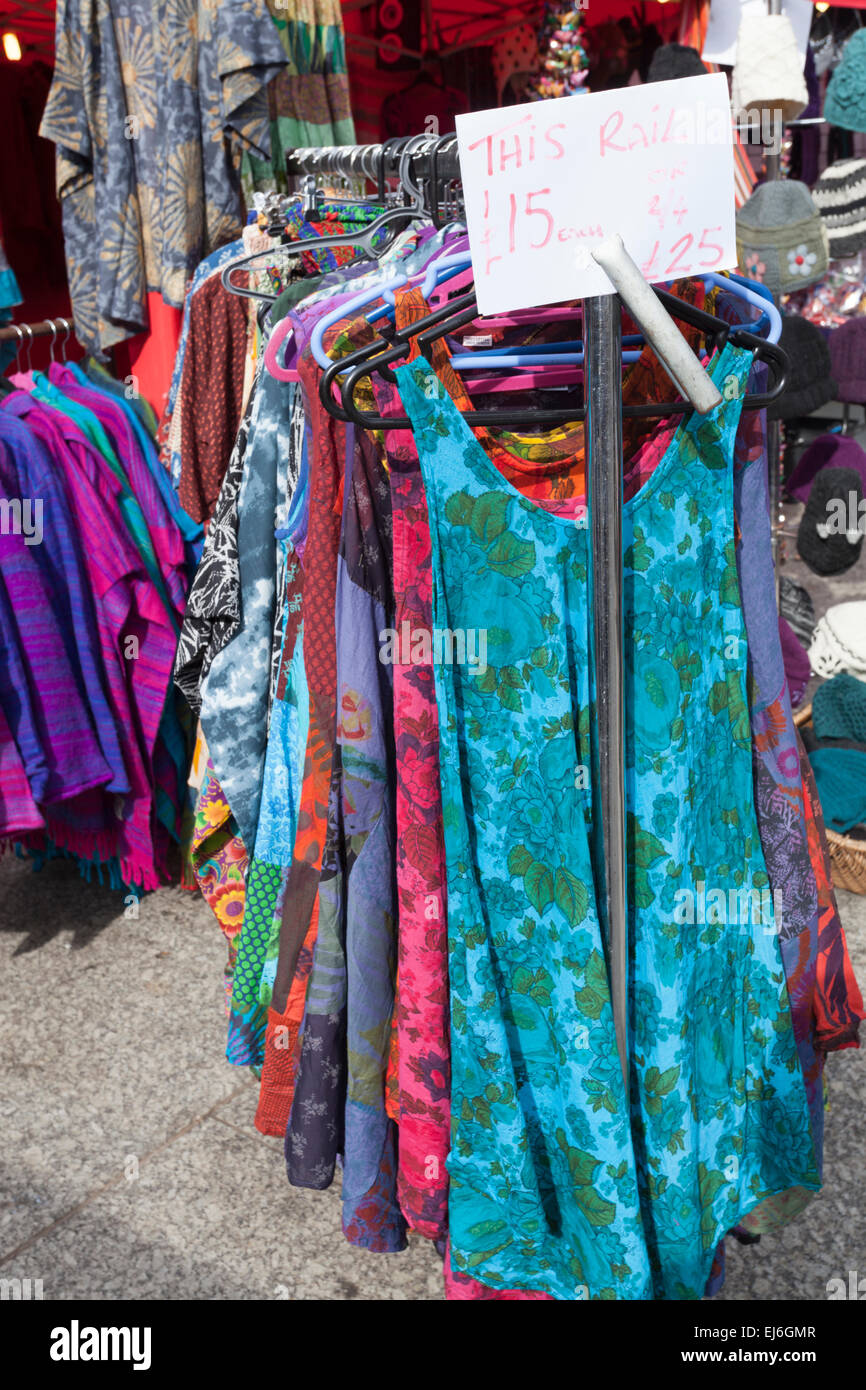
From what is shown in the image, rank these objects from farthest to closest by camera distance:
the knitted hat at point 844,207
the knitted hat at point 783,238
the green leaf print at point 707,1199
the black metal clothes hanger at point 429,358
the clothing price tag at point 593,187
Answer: the knitted hat at point 844,207
the knitted hat at point 783,238
the green leaf print at point 707,1199
the black metal clothes hanger at point 429,358
the clothing price tag at point 593,187

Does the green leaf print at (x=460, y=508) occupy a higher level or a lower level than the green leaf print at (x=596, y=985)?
higher

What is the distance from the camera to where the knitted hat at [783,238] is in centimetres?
393

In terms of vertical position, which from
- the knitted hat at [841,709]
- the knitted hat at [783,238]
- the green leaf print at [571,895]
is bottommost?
the knitted hat at [841,709]

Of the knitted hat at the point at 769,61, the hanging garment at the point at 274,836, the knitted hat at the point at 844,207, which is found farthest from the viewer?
the knitted hat at the point at 844,207

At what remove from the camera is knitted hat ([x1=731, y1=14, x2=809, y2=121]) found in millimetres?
3514

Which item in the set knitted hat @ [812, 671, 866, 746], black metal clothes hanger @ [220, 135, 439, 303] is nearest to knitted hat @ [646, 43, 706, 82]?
knitted hat @ [812, 671, 866, 746]

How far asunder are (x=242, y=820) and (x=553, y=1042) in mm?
765

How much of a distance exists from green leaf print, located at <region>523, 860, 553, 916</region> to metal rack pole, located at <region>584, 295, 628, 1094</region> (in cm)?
7

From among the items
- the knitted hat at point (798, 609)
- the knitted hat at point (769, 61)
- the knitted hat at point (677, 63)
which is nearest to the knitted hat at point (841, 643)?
the knitted hat at point (798, 609)

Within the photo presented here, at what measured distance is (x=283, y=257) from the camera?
2008mm

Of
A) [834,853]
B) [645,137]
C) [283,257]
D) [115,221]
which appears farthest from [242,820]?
[115,221]

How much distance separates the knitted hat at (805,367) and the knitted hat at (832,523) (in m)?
0.61
